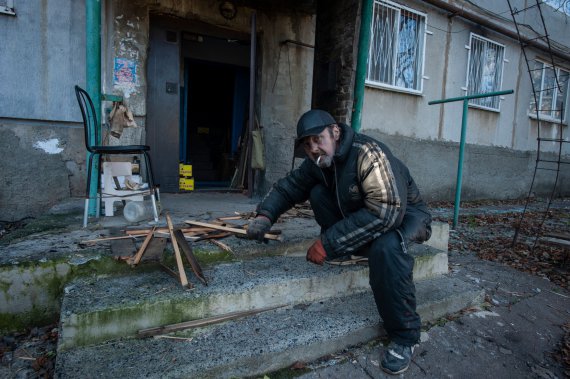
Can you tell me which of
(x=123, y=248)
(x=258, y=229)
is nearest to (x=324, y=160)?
(x=258, y=229)

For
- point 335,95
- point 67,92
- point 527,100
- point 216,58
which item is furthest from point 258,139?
point 527,100

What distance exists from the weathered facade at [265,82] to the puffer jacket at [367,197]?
2.73 m

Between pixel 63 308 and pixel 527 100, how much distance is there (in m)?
11.2

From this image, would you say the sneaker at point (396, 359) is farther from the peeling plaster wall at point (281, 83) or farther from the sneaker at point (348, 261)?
the peeling plaster wall at point (281, 83)

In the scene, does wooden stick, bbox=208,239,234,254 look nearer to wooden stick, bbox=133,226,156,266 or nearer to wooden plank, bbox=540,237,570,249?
wooden stick, bbox=133,226,156,266

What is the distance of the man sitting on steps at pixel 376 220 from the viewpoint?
194cm

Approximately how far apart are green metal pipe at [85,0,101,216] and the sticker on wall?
1.43 metres

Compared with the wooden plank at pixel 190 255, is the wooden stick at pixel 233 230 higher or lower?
higher

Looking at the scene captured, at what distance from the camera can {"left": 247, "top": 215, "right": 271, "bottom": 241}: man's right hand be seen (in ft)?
8.11

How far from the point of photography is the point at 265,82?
559cm

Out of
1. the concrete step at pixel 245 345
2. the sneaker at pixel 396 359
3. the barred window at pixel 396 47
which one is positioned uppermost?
the barred window at pixel 396 47

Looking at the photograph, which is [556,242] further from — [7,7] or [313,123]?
[7,7]

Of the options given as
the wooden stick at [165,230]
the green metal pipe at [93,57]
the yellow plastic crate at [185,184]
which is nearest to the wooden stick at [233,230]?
the wooden stick at [165,230]

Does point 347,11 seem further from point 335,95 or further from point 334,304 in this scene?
point 334,304
